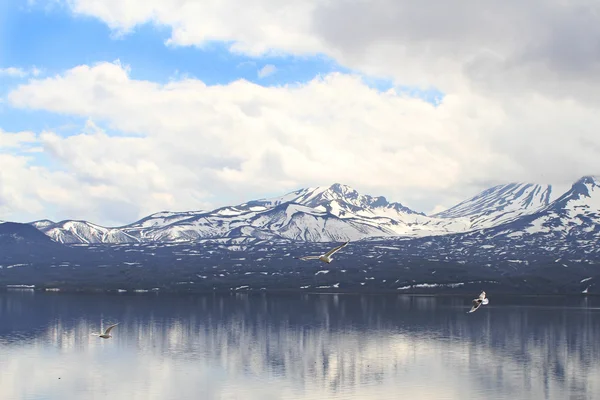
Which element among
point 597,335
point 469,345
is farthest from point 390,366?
point 597,335

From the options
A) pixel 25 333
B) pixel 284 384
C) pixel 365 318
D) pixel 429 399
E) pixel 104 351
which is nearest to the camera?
pixel 429 399

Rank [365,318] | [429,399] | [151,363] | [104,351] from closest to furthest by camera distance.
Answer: [429,399]
[151,363]
[104,351]
[365,318]

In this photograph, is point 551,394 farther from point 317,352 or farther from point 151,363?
point 151,363

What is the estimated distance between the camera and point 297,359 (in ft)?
384

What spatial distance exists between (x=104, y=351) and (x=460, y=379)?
59.9 metres

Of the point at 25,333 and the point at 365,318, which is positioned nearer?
the point at 25,333

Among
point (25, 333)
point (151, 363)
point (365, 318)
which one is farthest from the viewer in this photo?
point (365, 318)

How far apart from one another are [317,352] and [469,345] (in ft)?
98.2

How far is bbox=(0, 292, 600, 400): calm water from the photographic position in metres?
89.1

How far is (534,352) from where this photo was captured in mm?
128250

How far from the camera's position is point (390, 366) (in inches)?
4279

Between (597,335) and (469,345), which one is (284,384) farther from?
(597,335)

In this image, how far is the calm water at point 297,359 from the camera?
3506 inches

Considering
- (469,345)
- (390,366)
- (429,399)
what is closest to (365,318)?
(469,345)
